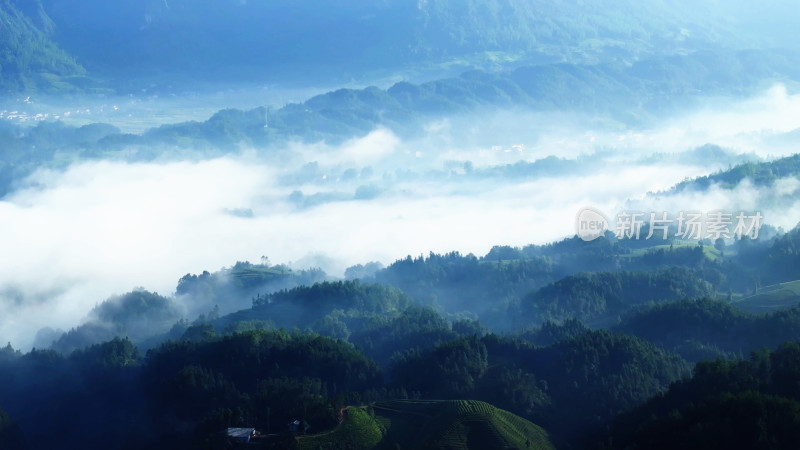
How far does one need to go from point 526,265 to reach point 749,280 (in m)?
19.0

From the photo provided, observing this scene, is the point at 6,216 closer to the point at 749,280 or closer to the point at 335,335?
the point at 335,335

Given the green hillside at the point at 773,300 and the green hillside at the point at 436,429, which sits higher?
the green hillside at the point at 773,300

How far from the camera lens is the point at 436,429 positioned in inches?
1935

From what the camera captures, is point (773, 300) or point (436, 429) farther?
point (773, 300)

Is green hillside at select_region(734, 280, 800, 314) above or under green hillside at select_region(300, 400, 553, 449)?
above

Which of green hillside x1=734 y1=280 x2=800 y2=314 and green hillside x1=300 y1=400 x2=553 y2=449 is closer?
green hillside x1=300 y1=400 x2=553 y2=449

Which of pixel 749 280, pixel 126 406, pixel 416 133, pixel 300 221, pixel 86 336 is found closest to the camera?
pixel 126 406

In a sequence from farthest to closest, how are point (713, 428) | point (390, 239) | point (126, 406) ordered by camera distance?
point (390, 239) → point (126, 406) → point (713, 428)

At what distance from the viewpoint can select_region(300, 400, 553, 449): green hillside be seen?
4806 centimetres

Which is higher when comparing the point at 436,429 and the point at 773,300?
the point at 773,300

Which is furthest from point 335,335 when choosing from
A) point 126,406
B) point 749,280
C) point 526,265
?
point 749,280

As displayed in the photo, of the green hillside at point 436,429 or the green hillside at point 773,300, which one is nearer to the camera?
the green hillside at point 436,429

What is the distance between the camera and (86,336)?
92.9m

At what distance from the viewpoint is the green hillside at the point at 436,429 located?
1892 inches
